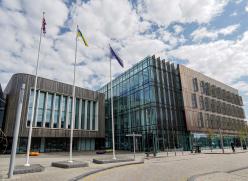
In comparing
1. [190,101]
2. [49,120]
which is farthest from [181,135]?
[49,120]

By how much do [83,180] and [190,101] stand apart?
35.2m

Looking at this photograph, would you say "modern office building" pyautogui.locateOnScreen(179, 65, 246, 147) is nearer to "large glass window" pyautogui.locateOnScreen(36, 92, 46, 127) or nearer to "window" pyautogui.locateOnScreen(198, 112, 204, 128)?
"window" pyautogui.locateOnScreen(198, 112, 204, 128)

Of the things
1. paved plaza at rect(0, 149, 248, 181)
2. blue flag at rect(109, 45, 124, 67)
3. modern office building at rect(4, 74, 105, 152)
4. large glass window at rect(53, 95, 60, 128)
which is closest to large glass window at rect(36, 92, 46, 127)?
modern office building at rect(4, 74, 105, 152)

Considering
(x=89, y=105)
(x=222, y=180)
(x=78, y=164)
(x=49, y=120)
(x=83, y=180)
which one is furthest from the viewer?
(x=89, y=105)

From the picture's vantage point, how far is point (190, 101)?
40.6 m

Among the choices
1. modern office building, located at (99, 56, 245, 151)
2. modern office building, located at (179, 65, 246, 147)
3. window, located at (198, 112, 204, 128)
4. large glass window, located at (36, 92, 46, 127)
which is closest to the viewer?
large glass window, located at (36, 92, 46, 127)

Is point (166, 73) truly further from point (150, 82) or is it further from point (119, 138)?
point (119, 138)

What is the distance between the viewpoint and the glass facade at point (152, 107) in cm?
3469

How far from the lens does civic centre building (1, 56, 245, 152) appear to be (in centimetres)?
3369

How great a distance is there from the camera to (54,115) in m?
35.8

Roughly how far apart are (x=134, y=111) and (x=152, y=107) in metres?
5.88

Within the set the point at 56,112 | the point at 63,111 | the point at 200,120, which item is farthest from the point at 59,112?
the point at 200,120

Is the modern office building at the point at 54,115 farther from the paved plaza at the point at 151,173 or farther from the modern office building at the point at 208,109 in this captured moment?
the modern office building at the point at 208,109

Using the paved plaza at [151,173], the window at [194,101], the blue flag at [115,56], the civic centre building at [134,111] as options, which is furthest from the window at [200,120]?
the blue flag at [115,56]
